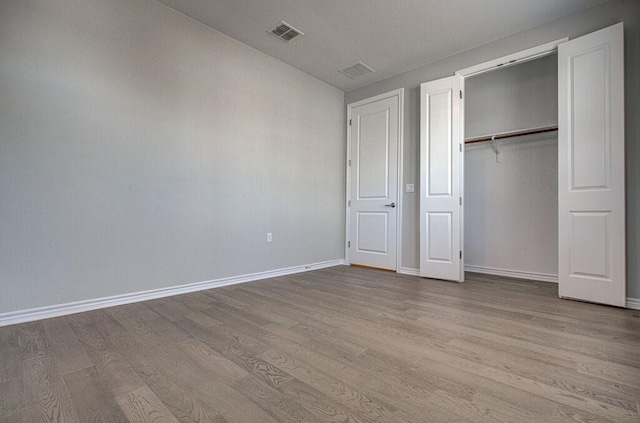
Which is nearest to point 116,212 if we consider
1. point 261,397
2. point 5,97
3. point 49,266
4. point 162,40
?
point 49,266

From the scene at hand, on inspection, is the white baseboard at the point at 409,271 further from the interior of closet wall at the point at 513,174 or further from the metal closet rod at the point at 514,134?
the metal closet rod at the point at 514,134

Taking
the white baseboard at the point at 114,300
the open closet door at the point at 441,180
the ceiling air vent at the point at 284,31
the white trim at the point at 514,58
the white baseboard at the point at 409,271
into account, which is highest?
the ceiling air vent at the point at 284,31

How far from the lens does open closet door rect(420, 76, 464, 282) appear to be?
361 cm

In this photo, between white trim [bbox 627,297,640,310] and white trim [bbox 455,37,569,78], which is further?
white trim [bbox 455,37,569,78]

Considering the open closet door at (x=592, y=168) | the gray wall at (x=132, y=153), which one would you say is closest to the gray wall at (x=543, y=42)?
the open closet door at (x=592, y=168)

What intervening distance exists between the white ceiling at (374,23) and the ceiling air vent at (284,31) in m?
0.06

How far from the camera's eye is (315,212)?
4.40 meters

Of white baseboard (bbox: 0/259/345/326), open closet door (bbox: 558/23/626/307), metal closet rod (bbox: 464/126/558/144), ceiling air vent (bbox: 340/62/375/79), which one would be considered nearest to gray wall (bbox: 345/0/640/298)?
open closet door (bbox: 558/23/626/307)

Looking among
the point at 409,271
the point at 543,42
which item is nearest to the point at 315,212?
the point at 409,271

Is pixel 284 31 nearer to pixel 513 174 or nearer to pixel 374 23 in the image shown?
pixel 374 23

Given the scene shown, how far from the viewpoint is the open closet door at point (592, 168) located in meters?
2.57

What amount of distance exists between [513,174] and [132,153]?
4401 millimetres

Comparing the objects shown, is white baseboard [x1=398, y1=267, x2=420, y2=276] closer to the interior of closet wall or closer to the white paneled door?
the white paneled door

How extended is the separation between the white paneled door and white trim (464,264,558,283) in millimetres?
1146
